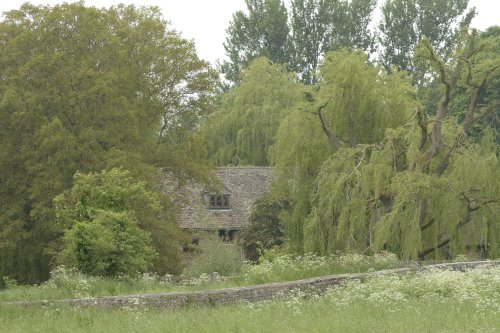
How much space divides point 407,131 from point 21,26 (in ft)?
55.3

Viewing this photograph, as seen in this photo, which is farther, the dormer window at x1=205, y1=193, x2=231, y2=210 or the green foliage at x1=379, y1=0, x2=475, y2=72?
the green foliage at x1=379, y1=0, x2=475, y2=72

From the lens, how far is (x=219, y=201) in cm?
5631

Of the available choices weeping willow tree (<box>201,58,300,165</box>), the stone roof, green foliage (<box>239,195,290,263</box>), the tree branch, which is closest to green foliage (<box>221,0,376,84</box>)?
weeping willow tree (<box>201,58,300,165</box>)

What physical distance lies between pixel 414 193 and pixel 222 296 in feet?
37.5

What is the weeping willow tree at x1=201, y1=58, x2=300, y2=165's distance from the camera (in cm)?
6444

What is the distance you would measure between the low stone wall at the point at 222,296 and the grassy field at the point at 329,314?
1.30ft

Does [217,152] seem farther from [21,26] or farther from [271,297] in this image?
[271,297]

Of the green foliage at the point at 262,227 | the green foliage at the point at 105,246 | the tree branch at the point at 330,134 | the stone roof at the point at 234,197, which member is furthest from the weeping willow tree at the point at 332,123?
the stone roof at the point at 234,197

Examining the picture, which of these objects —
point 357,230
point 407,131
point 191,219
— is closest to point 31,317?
point 357,230

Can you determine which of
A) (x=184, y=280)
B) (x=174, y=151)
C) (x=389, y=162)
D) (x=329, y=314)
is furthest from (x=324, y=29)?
(x=329, y=314)

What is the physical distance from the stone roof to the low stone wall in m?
28.3

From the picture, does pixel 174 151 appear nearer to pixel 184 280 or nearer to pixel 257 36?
pixel 184 280

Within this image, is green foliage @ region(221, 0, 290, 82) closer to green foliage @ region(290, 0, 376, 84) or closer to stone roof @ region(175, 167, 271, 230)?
green foliage @ region(290, 0, 376, 84)

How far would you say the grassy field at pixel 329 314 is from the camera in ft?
49.9
